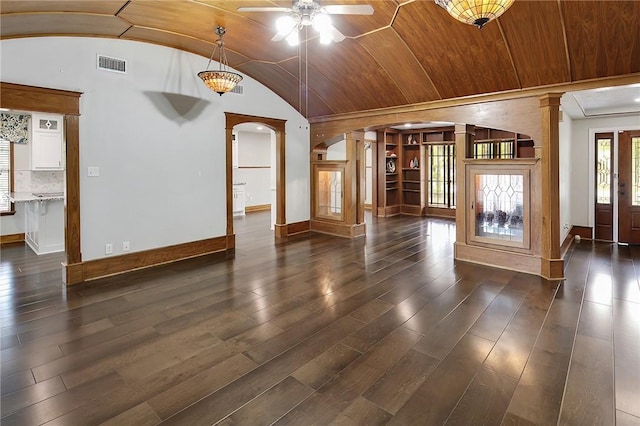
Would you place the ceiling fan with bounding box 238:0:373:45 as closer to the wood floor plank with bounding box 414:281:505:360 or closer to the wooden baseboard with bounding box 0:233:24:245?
the wood floor plank with bounding box 414:281:505:360

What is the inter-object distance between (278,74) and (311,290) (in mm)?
3911

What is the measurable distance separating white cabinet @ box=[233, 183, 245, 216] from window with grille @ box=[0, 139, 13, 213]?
16.7 feet

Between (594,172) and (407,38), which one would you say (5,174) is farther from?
(594,172)

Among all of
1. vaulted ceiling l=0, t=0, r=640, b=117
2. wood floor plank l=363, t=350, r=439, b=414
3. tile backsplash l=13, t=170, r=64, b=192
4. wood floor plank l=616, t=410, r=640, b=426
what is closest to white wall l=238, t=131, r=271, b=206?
tile backsplash l=13, t=170, r=64, b=192

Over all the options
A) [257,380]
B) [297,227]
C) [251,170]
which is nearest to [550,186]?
[257,380]

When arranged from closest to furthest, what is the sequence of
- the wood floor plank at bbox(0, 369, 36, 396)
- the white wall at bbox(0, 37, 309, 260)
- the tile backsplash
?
the wood floor plank at bbox(0, 369, 36, 396), the white wall at bbox(0, 37, 309, 260), the tile backsplash

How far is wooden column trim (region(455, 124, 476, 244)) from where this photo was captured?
5434 millimetres

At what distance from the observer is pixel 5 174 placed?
272 inches

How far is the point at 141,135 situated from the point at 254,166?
6615mm

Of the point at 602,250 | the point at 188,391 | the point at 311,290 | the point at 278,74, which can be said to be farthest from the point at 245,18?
the point at 602,250

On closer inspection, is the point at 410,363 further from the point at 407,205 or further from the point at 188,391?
the point at 407,205

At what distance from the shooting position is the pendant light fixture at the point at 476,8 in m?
2.17

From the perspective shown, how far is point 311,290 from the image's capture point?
4.20 meters

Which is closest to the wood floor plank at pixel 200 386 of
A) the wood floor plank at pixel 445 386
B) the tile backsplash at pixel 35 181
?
the wood floor plank at pixel 445 386
